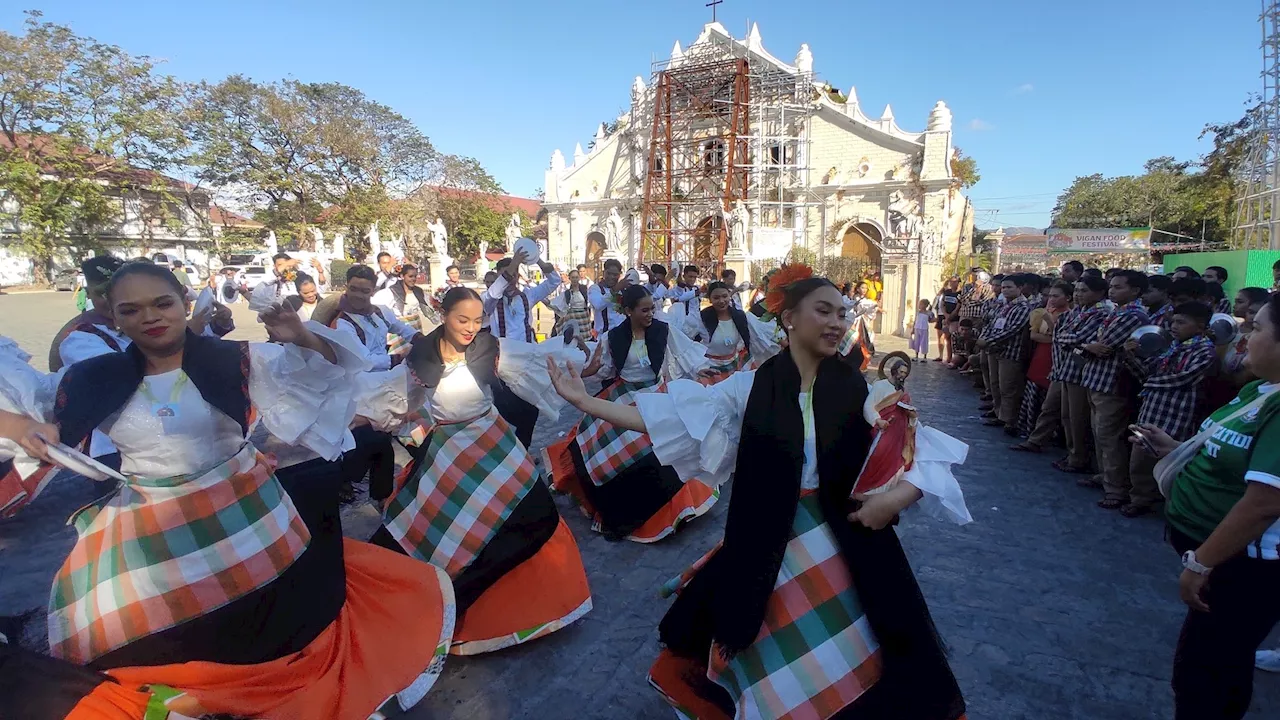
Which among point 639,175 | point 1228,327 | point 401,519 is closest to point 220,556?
point 401,519

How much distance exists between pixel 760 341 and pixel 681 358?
1.74 meters

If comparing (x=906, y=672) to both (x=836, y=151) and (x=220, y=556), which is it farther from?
(x=836, y=151)

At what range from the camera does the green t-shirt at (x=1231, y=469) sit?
6.56 feet

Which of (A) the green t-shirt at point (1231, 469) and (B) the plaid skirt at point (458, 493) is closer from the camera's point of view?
(A) the green t-shirt at point (1231, 469)

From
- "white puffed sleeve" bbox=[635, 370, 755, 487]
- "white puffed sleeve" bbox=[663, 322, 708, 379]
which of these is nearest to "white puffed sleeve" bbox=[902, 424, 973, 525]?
"white puffed sleeve" bbox=[635, 370, 755, 487]

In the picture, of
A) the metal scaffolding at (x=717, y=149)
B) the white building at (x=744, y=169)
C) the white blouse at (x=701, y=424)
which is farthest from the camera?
the metal scaffolding at (x=717, y=149)

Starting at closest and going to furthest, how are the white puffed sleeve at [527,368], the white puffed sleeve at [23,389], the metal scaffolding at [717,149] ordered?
1. the white puffed sleeve at [23,389]
2. the white puffed sleeve at [527,368]
3. the metal scaffolding at [717,149]

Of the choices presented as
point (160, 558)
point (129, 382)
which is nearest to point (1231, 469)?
point (160, 558)

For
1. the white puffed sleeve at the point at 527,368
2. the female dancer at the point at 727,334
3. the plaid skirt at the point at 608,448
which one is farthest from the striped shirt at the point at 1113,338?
the white puffed sleeve at the point at 527,368

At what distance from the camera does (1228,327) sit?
418cm

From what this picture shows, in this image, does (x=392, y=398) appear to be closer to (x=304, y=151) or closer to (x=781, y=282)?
(x=781, y=282)

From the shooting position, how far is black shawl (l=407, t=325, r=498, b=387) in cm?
369

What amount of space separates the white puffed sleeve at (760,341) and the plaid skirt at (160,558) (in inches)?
206

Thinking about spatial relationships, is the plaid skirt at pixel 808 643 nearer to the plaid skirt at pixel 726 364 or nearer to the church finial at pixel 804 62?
the plaid skirt at pixel 726 364
